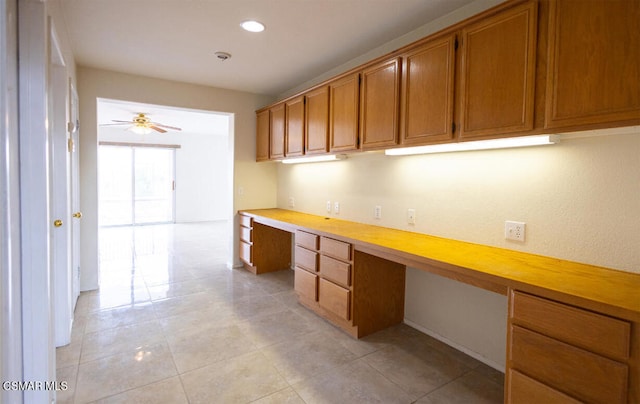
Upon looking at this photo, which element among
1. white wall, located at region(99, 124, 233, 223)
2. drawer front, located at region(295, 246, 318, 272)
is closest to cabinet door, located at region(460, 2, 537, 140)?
drawer front, located at region(295, 246, 318, 272)

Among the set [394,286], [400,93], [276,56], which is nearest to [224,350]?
[394,286]

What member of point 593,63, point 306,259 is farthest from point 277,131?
point 593,63

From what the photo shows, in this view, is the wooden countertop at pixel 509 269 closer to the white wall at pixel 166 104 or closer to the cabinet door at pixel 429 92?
the cabinet door at pixel 429 92

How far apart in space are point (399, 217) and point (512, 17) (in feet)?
5.47

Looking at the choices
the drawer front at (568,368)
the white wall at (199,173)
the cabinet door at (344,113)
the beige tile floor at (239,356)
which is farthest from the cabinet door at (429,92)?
the white wall at (199,173)

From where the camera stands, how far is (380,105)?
8.57ft

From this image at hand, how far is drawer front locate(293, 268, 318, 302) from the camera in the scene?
10.00 ft

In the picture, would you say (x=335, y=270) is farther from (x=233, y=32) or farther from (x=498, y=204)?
(x=233, y=32)

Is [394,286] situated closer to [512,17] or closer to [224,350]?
[224,350]

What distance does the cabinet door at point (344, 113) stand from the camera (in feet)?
9.44

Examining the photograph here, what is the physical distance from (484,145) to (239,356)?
227cm

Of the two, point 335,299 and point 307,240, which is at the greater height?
point 307,240

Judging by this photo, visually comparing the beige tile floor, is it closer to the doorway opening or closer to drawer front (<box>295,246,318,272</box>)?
drawer front (<box>295,246,318,272</box>)

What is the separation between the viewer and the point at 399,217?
2928 millimetres
